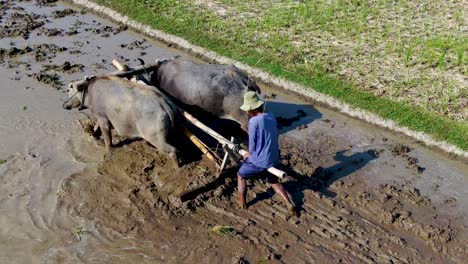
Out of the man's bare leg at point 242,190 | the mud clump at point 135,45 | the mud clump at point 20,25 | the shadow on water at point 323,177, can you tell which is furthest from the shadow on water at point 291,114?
the mud clump at point 20,25

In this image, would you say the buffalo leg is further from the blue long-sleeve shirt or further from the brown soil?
the blue long-sleeve shirt

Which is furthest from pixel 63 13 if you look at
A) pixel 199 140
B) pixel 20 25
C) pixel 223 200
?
pixel 223 200

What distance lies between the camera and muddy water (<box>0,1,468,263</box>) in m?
5.40

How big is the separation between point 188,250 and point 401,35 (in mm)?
7007

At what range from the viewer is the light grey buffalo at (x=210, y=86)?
279 inches

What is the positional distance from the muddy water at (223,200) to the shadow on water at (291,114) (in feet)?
0.10

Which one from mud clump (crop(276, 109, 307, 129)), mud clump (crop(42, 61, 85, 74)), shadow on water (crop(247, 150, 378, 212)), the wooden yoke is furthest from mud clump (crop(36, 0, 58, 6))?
shadow on water (crop(247, 150, 378, 212))

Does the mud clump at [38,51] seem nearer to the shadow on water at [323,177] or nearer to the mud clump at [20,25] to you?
the mud clump at [20,25]

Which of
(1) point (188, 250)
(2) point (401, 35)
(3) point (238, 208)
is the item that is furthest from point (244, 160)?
(2) point (401, 35)

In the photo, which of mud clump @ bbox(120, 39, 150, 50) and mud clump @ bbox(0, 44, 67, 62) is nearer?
mud clump @ bbox(0, 44, 67, 62)

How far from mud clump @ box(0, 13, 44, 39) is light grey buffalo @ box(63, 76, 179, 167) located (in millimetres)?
4004

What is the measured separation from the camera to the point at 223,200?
605 centimetres

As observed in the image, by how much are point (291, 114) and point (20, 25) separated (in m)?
6.21

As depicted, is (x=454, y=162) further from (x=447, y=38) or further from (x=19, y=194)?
(x=19, y=194)
